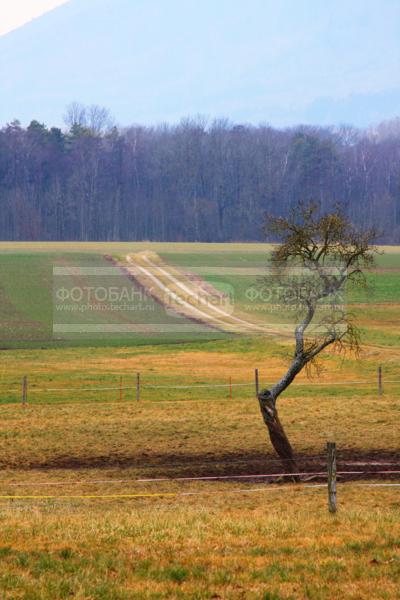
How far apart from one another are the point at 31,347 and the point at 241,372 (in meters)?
16.4

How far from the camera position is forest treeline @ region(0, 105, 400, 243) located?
489ft

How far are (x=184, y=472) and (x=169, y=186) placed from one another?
135m

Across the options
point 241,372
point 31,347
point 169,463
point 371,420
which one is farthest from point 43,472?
point 31,347

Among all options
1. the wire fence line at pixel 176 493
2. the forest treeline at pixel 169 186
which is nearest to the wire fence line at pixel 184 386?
the wire fence line at pixel 176 493

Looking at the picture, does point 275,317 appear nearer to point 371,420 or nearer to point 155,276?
point 155,276

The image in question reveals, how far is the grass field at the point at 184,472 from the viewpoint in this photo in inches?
512

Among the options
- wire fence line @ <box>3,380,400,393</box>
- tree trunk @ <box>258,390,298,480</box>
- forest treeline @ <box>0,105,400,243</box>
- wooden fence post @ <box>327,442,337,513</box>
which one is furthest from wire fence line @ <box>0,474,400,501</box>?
forest treeline @ <box>0,105,400,243</box>

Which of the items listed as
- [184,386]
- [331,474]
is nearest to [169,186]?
[184,386]

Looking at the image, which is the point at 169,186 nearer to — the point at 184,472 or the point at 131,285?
the point at 131,285

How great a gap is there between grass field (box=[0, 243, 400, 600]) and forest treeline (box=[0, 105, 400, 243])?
86523 mm

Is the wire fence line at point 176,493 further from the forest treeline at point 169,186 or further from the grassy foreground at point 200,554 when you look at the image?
the forest treeline at point 169,186

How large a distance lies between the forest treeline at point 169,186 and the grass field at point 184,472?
284 ft

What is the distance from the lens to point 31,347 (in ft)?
190

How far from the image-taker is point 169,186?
519 ft
